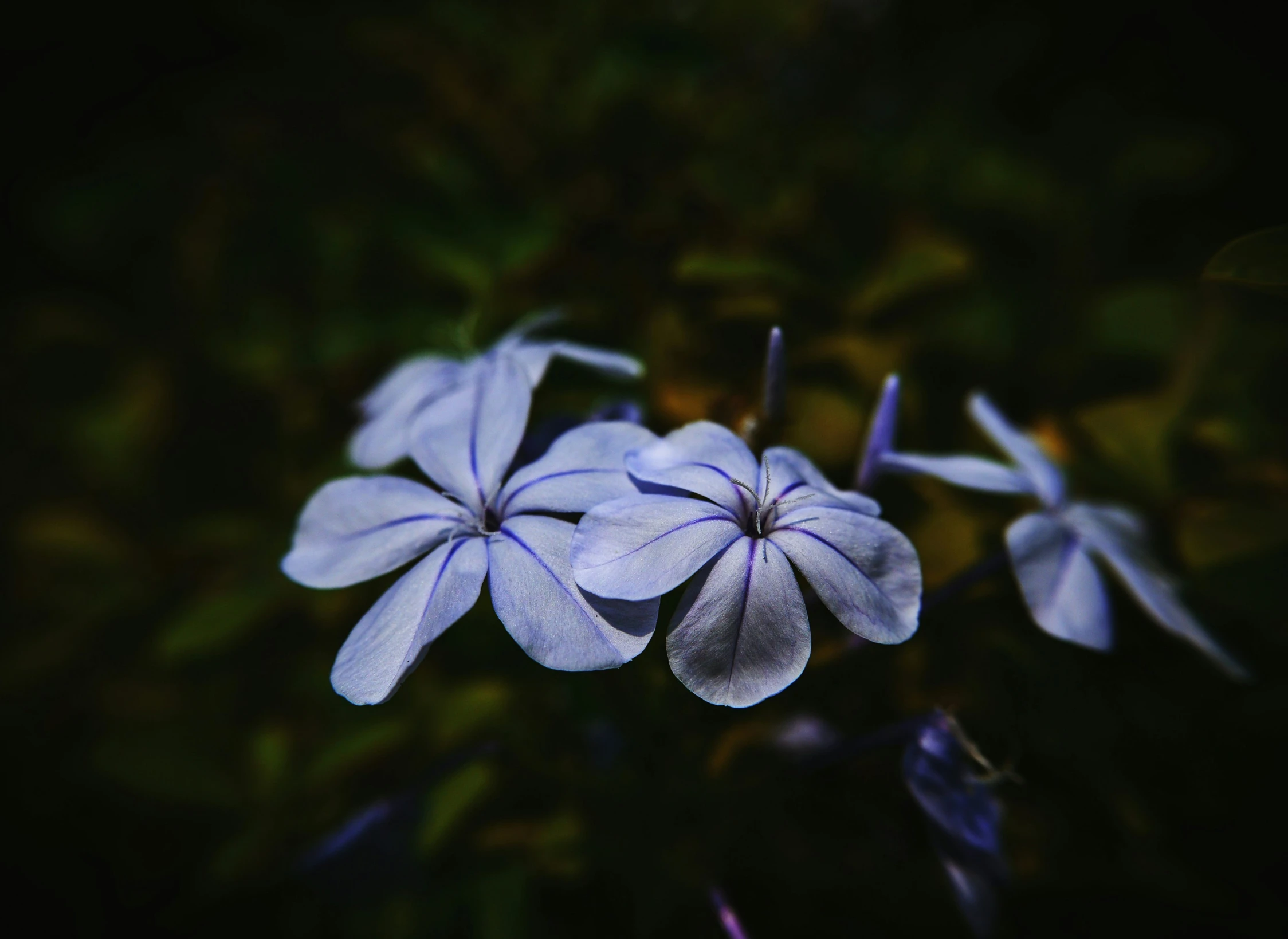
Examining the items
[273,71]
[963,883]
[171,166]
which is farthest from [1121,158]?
[171,166]

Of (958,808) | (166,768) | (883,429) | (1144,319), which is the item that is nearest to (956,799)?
(958,808)

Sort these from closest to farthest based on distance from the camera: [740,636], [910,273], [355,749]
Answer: [740,636] → [355,749] → [910,273]

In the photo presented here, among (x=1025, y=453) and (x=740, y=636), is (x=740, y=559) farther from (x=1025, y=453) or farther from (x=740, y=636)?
(x=1025, y=453)

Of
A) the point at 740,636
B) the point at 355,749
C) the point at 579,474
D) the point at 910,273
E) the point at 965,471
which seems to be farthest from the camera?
the point at 910,273

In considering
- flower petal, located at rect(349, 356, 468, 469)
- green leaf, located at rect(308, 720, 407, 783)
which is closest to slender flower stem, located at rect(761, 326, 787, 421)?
flower petal, located at rect(349, 356, 468, 469)

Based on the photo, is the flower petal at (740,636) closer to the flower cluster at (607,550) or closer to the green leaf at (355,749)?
the flower cluster at (607,550)

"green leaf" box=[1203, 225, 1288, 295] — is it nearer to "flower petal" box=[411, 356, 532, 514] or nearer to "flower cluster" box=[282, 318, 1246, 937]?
"flower cluster" box=[282, 318, 1246, 937]

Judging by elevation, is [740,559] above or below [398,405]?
below

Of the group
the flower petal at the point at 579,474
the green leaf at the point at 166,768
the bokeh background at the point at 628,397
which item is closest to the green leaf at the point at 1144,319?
the bokeh background at the point at 628,397
